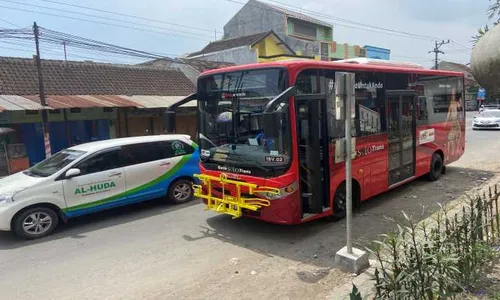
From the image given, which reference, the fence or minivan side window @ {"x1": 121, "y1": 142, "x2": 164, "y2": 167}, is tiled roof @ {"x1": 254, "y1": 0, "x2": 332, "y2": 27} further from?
the fence

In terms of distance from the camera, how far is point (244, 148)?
21.1 feet

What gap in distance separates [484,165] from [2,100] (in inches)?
615

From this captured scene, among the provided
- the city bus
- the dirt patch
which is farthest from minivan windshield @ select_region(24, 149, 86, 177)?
the dirt patch

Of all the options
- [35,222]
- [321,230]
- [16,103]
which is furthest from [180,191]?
[16,103]

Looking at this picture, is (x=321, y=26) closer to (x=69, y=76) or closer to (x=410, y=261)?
(x=69, y=76)

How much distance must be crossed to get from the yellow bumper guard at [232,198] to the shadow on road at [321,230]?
47cm

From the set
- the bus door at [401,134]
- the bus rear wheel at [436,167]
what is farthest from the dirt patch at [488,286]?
the bus rear wheel at [436,167]

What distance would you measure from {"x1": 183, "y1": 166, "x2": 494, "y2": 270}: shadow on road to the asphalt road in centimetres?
2

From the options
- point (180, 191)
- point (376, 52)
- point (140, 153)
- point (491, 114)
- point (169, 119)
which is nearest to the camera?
point (169, 119)

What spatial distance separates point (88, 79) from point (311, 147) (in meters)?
14.3

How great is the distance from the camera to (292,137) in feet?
Result: 19.3

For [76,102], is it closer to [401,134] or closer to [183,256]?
[183,256]

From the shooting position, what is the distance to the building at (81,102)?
563 inches

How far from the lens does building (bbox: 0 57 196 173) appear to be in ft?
47.0
